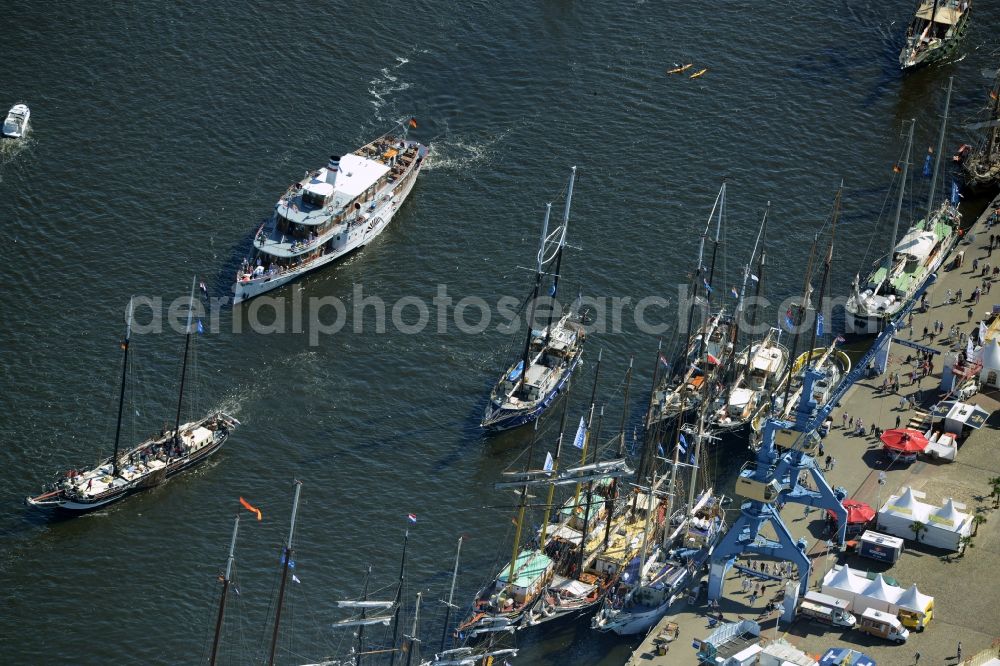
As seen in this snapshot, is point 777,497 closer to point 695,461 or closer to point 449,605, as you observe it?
point 695,461

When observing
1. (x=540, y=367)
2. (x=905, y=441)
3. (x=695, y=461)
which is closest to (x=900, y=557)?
(x=905, y=441)

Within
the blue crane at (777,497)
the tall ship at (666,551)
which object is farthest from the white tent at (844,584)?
the tall ship at (666,551)

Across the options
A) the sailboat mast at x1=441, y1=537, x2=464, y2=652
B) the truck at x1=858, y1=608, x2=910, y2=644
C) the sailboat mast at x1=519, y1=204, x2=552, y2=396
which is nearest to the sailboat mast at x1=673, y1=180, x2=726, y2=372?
the sailboat mast at x1=519, y1=204, x2=552, y2=396

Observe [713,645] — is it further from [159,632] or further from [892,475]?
[159,632]

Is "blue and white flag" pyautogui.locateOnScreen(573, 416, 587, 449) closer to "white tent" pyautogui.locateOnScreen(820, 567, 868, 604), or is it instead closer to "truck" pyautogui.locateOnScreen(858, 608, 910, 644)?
"white tent" pyautogui.locateOnScreen(820, 567, 868, 604)

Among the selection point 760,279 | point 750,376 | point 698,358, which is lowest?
point 750,376

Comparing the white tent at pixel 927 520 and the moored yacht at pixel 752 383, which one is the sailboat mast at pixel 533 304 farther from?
the white tent at pixel 927 520
